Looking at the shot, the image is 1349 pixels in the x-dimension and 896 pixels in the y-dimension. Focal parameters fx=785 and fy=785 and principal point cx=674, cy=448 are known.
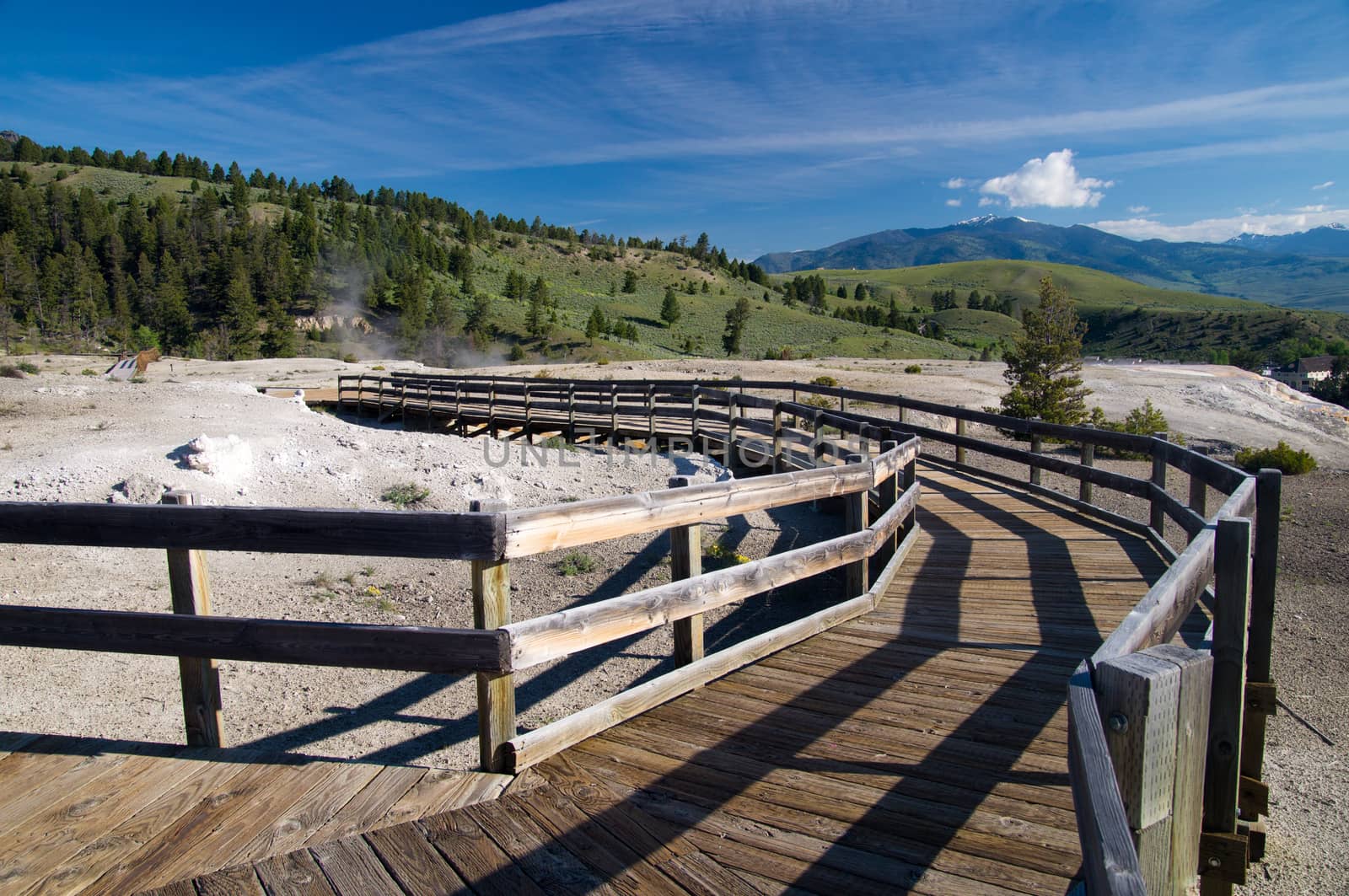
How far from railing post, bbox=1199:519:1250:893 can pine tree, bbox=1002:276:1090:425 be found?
82.1ft

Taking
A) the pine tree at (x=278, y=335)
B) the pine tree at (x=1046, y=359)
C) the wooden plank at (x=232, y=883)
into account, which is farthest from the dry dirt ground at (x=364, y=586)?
the pine tree at (x=278, y=335)

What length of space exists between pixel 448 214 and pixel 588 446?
131 m

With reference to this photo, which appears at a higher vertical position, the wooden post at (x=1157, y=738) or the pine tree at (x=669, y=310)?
the pine tree at (x=669, y=310)

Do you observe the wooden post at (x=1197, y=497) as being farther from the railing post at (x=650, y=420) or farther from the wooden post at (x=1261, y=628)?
the railing post at (x=650, y=420)

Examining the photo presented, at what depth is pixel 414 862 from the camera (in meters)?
2.54

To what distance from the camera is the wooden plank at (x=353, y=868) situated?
7.93 feet

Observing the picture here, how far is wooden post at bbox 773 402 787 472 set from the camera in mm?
12242

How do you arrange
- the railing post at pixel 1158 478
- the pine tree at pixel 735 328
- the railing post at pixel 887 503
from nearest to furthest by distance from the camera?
the railing post at pixel 1158 478 → the railing post at pixel 887 503 → the pine tree at pixel 735 328

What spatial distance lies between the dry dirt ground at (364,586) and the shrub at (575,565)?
0.22 feet

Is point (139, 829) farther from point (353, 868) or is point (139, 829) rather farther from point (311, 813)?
point (353, 868)

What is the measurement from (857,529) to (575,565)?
4.91 m

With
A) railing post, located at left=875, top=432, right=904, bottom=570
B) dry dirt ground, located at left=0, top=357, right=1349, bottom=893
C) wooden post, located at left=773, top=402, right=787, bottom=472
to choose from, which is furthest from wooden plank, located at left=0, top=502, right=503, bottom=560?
wooden post, located at left=773, top=402, right=787, bottom=472

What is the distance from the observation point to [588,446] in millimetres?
19312

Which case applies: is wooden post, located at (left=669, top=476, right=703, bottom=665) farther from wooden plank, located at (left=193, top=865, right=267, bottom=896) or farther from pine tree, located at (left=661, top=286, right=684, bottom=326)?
pine tree, located at (left=661, top=286, right=684, bottom=326)
